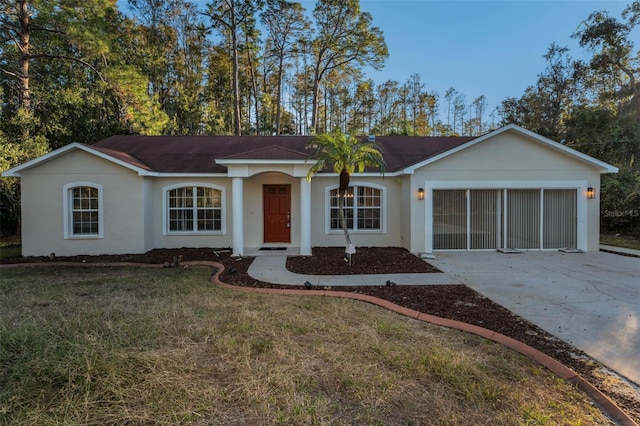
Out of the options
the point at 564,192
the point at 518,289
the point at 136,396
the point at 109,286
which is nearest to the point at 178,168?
the point at 109,286

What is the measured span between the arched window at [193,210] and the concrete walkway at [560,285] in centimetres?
311

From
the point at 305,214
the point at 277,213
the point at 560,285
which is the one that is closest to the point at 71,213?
the point at 277,213

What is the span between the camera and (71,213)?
10742 millimetres

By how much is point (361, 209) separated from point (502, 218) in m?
4.86

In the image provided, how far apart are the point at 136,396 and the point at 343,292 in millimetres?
4100

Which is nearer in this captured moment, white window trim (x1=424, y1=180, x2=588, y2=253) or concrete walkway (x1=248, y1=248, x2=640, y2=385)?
concrete walkway (x1=248, y1=248, x2=640, y2=385)

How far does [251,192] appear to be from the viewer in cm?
1203

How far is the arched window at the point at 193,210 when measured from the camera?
11742 mm

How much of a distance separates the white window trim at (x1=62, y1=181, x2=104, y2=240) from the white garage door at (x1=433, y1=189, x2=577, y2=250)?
11.2 metres

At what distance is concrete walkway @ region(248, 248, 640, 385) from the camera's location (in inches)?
171

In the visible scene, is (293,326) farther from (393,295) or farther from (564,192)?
(564,192)

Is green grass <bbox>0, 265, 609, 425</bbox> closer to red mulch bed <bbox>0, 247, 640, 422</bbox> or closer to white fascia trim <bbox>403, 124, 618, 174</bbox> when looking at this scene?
red mulch bed <bbox>0, 247, 640, 422</bbox>

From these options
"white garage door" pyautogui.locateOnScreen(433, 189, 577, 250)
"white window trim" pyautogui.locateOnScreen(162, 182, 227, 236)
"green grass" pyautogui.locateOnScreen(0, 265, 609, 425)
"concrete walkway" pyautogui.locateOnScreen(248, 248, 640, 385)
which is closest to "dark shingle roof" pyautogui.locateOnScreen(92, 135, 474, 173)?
"white window trim" pyautogui.locateOnScreen(162, 182, 227, 236)

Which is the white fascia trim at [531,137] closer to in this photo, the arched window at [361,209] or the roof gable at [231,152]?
the roof gable at [231,152]
